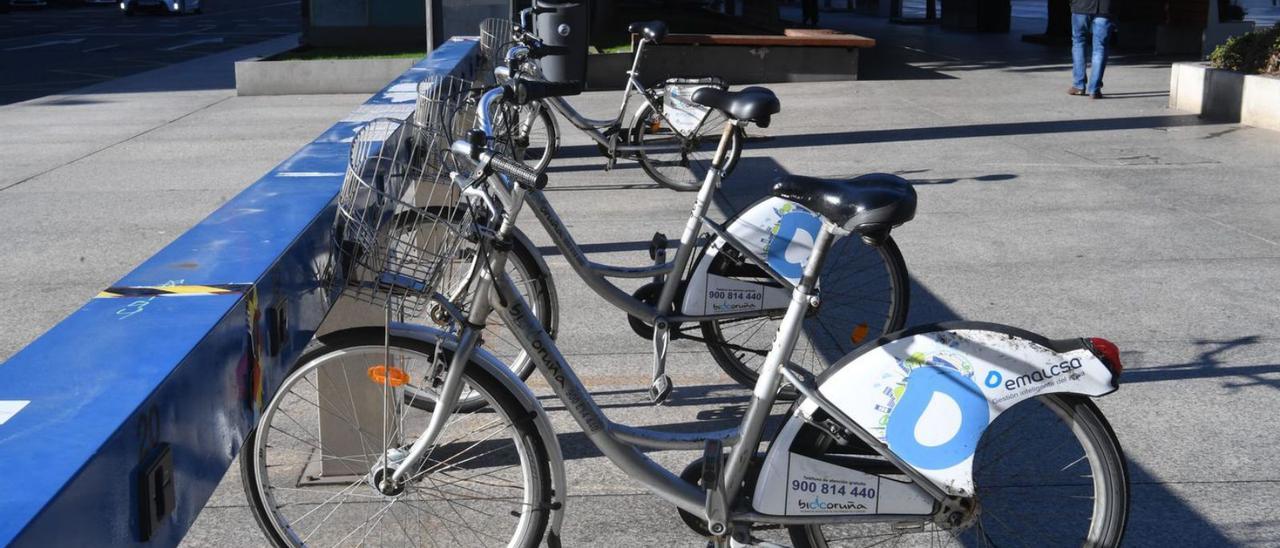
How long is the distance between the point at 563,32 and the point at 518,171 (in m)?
10.7

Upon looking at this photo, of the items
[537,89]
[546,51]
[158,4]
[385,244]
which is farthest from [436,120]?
[158,4]

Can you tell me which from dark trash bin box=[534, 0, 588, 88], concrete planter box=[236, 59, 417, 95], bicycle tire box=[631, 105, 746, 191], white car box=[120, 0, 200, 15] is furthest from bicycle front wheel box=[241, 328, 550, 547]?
white car box=[120, 0, 200, 15]

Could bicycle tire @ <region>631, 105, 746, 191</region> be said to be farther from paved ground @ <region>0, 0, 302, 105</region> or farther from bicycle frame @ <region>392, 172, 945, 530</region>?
paved ground @ <region>0, 0, 302, 105</region>

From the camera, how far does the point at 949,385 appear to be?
10.1ft

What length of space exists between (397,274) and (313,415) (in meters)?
1.03

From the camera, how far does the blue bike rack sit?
199 centimetres

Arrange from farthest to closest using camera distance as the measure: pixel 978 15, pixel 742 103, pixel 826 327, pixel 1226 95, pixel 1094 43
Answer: pixel 978 15
pixel 1094 43
pixel 1226 95
pixel 826 327
pixel 742 103

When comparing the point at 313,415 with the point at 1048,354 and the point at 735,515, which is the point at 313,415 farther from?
the point at 1048,354

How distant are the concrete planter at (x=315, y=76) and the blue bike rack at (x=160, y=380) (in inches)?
500

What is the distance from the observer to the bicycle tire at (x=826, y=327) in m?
5.14

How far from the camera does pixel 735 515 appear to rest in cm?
331

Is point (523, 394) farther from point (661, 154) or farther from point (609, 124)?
point (609, 124)

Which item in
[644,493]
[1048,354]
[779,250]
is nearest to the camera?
[1048,354]

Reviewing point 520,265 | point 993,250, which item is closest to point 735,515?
point 520,265
